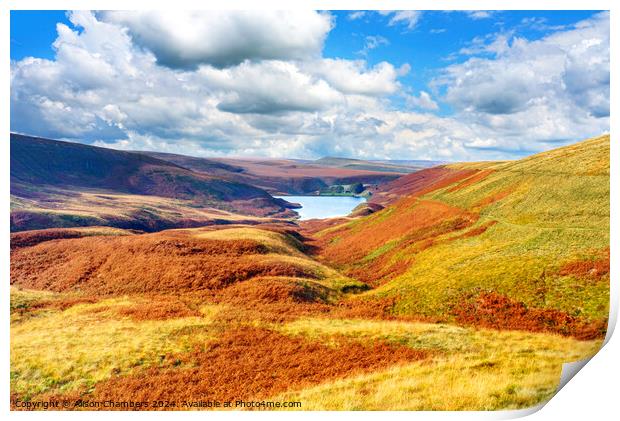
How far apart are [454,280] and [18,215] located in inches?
2847

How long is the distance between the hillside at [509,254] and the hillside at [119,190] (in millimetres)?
61856

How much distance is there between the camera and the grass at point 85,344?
18344mm

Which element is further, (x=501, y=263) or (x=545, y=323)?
(x=501, y=263)

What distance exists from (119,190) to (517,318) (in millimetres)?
151260

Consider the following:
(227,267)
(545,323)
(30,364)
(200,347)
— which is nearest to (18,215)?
(227,267)

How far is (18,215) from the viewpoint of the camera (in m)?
64.3

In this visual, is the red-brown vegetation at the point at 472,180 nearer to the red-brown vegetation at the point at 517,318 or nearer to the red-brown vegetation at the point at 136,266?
the red-brown vegetation at the point at 136,266

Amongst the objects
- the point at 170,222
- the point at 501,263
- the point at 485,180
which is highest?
the point at 485,180

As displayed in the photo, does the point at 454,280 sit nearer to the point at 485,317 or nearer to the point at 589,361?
the point at 485,317

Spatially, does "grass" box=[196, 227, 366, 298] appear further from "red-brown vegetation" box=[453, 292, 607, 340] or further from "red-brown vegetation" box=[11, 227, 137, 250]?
"red-brown vegetation" box=[11, 227, 137, 250]

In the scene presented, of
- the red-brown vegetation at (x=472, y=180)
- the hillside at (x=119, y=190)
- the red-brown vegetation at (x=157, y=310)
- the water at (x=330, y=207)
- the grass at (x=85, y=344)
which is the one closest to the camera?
the grass at (x=85, y=344)

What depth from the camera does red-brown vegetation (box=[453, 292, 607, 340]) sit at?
20.5 m

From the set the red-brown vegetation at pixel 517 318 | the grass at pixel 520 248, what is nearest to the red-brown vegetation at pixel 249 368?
the red-brown vegetation at pixel 517 318

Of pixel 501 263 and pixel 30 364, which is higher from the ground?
pixel 501 263
